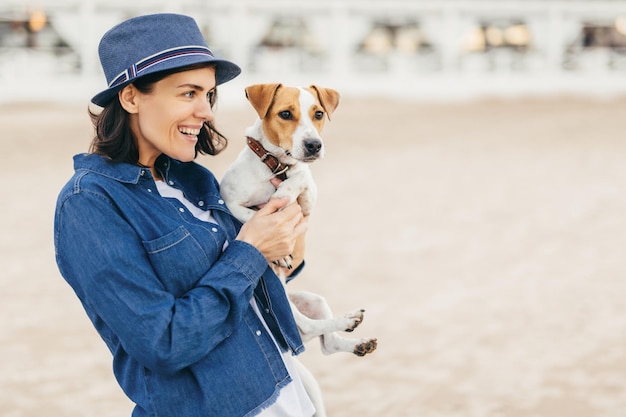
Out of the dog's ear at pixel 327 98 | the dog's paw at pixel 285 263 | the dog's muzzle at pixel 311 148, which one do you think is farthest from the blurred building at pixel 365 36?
the dog's paw at pixel 285 263

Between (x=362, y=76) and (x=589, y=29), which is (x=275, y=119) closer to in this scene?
(x=362, y=76)

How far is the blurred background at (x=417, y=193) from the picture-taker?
19.6ft

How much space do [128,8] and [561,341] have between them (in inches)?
941

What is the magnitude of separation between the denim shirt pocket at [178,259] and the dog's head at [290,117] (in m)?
0.87

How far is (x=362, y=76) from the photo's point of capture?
28.2 meters

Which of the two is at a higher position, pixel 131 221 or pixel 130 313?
pixel 131 221

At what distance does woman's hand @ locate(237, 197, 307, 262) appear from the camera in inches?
82.0

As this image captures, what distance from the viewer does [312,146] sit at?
2770 mm

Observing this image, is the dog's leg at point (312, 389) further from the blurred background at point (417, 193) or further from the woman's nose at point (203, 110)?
the blurred background at point (417, 193)

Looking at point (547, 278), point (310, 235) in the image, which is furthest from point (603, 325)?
point (310, 235)

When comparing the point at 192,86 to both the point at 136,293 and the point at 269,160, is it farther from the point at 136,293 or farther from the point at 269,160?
the point at 269,160

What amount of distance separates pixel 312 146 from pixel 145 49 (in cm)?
93

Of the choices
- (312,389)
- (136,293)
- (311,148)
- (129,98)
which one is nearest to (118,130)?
(129,98)

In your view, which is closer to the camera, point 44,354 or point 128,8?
point 44,354
